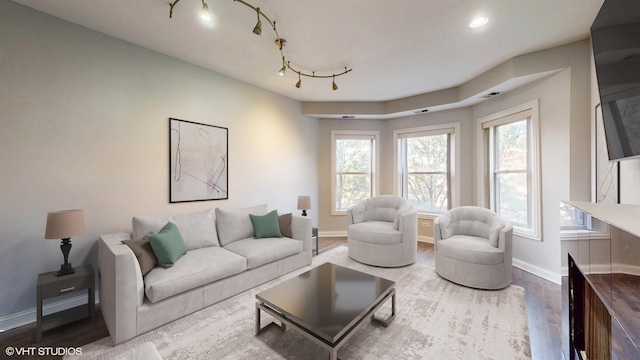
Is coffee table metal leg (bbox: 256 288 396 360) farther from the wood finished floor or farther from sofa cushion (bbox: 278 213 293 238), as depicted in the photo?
sofa cushion (bbox: 278 213 293 238)

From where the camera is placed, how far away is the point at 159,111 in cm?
288

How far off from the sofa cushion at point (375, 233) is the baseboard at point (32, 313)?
324 centimetres

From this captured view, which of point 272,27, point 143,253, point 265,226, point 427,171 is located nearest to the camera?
point 143,253

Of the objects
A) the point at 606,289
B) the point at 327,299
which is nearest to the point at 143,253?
the point at 327,299

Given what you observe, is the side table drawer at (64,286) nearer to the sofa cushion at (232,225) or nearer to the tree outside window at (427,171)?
the sofa cushion at (232,225)

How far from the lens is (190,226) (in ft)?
9.22

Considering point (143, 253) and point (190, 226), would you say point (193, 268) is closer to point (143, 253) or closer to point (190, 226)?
point (143, 253)

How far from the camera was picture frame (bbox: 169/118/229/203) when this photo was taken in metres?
3.00

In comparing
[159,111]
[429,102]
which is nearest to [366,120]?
[429,102]

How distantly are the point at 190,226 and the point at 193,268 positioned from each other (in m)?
0.70

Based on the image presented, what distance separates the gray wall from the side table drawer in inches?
17.0

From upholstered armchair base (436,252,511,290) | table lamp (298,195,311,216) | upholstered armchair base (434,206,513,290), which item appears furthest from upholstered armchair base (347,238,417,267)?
table lamp (298,195,311,216)

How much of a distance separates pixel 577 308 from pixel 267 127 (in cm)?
412

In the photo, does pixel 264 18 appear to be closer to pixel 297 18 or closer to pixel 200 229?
pixel 297 18
